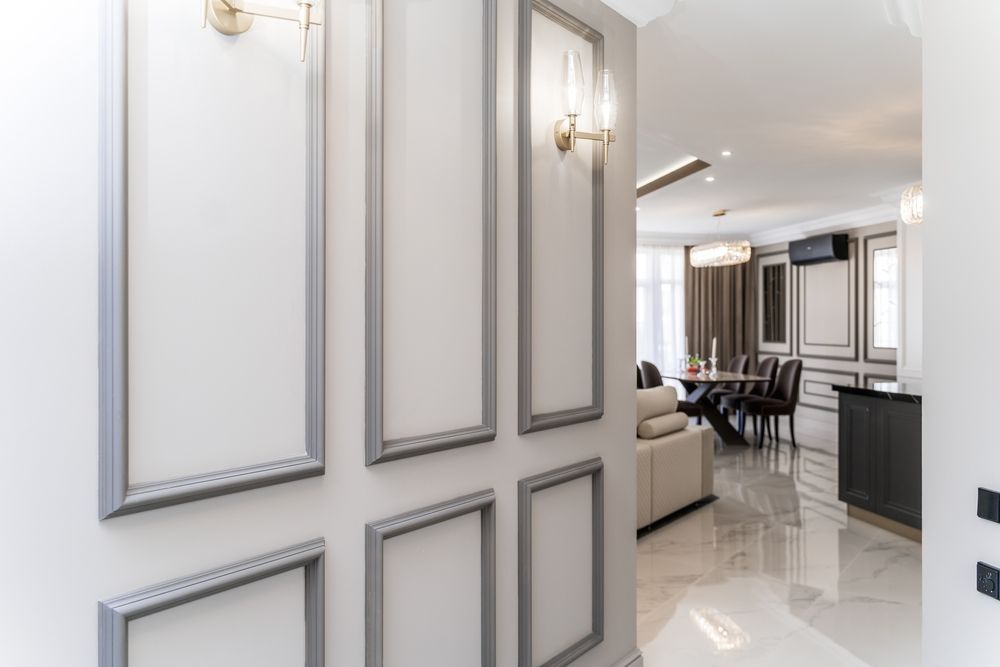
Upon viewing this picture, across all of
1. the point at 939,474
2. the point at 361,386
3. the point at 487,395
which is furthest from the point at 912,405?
the point at 361,386

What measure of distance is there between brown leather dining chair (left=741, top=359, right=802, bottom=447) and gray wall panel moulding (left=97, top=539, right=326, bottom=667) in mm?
5923

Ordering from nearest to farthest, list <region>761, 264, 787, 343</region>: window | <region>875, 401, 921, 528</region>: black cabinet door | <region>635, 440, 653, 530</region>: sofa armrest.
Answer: <region>875, 401, 921, 528</region>: black cabinet door
<region>635, 440, 653, 530</region>: sofa armrest
<region>761, 264, 787, 343</region>: window

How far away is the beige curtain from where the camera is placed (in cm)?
884

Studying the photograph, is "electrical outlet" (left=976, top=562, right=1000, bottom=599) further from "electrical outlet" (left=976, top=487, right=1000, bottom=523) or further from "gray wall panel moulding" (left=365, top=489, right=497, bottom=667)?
"gray wall panel moulding" (left=365, top=489, right=497, bottom=667)

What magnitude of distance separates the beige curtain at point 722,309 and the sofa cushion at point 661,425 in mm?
5094

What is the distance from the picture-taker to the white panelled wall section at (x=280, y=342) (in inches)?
34.7

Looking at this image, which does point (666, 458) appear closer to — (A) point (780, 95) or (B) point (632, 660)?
(B) point (632, 660)

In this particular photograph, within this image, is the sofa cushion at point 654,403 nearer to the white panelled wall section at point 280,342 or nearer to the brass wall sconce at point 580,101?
the white panelled wall section at point 280,342

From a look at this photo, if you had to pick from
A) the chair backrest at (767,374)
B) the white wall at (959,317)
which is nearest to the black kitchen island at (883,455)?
the white wall at (959,317)

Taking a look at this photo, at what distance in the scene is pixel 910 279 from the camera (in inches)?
229

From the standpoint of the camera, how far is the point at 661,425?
3.82 metres

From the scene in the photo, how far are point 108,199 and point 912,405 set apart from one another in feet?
13.2

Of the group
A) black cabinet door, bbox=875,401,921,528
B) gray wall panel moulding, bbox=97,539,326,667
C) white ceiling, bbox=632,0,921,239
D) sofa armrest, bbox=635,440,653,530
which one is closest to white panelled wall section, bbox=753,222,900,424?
white ceiling, bbox=632,0,921,239

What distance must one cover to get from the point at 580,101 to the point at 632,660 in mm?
1950
